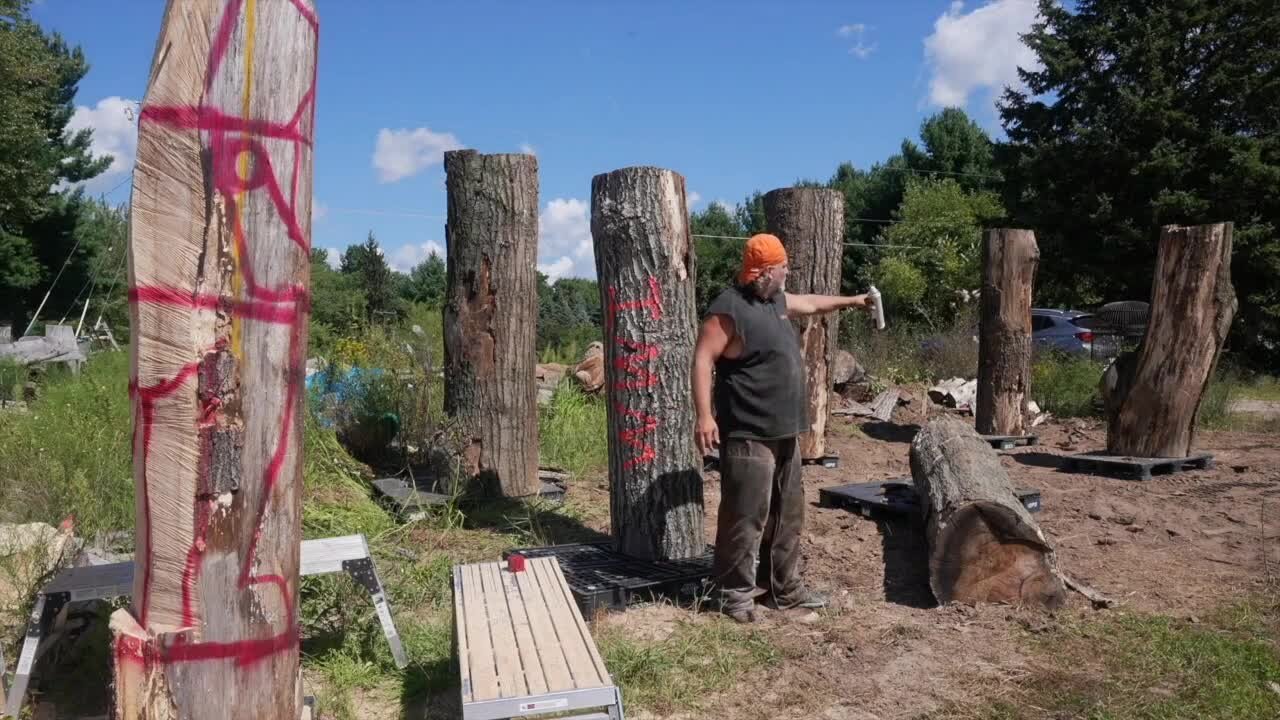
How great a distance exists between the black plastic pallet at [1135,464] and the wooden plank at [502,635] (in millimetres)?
5590

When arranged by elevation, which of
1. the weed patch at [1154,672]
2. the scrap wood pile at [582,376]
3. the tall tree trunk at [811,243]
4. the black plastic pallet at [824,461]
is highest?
the tall tree trunk at [811,243]

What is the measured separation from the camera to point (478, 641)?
3137 millimetres

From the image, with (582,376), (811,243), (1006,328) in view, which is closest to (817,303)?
(811,243)

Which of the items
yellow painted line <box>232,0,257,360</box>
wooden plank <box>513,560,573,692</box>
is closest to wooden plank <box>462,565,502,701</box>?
wooden plank <box>513,560,573,692</box>

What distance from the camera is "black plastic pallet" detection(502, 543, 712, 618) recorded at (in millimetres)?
4566

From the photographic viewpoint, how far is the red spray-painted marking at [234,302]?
2.44 m

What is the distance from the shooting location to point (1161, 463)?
7.54 meters

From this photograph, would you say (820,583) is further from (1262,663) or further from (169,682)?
(169,682)

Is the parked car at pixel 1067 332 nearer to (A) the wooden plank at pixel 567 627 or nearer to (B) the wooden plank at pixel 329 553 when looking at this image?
(A) the wooden plank at pixel 567 627

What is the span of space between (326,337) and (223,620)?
9.05 metres

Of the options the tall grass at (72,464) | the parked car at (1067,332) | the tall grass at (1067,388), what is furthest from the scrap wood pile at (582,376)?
the parked car at (1067,332)

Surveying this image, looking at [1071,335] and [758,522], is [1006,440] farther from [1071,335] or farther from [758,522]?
[1071,335]

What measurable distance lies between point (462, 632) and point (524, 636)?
0.69 feet

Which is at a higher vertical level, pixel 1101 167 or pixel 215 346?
pixel 1101 167
